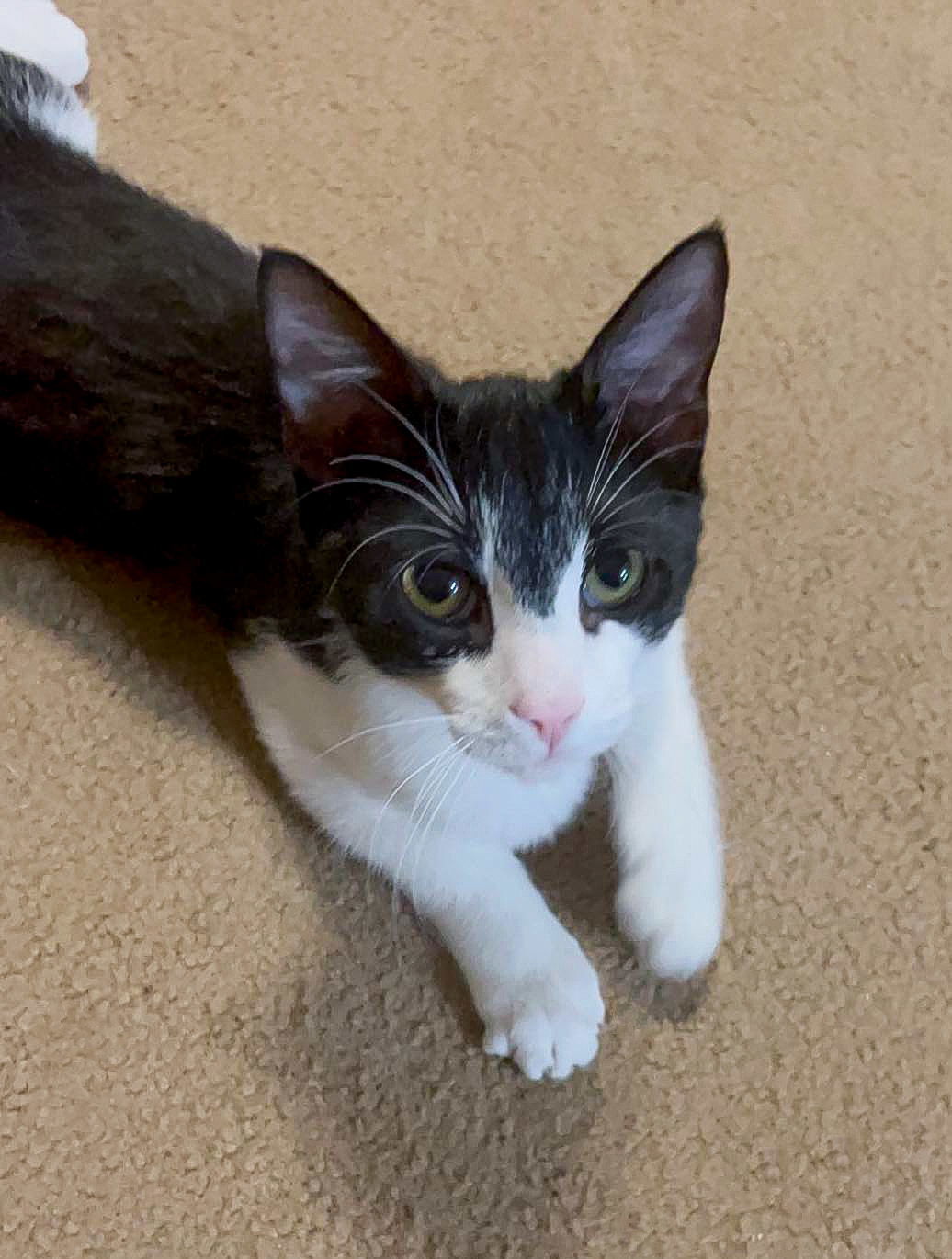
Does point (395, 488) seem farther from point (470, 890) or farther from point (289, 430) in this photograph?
point (470, 890)

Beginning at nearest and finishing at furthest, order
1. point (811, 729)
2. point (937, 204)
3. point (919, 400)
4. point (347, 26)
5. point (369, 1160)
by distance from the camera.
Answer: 1. point (369, 1160)
2. point (811, 729)
3. point (919, 400)
4. point (937, 204)
5. point (347, 26)

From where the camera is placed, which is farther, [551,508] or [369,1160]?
[369,1160]

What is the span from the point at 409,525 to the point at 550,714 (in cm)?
17

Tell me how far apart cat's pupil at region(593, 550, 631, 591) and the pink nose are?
0.09 m

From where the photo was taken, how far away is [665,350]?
0.88 meters

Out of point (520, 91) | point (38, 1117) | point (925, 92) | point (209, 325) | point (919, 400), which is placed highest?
point (925, 92)

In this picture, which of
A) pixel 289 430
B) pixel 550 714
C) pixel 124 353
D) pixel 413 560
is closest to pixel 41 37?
pixel 124 353

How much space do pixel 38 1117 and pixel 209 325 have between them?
0.73m

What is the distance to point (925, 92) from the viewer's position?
165 centimetres

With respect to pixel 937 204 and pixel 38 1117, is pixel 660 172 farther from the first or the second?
pixel 38 1117

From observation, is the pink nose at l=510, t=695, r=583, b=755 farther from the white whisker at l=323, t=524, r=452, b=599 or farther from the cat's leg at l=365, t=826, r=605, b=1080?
the cat's leg at l=365, t=826, r=605, b=1080

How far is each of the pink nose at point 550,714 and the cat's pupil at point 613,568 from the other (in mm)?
94

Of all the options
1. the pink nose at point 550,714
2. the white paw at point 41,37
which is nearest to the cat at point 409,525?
the pink nose at point 550,714

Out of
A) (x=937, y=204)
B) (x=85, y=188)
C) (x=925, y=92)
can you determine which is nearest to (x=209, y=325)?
(x=85, y=188)
